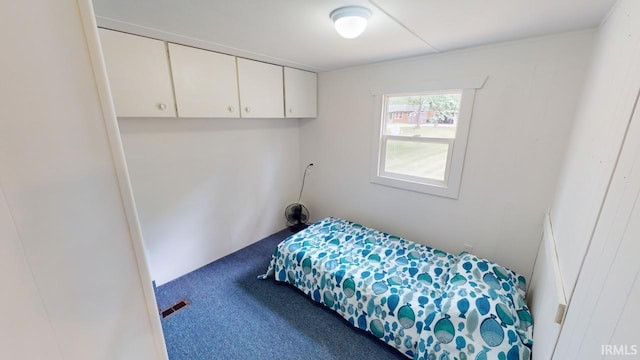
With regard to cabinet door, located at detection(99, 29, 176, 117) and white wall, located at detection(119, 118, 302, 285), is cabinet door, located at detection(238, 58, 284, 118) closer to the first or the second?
white wall, located at detection(119, 118, 302, 285)

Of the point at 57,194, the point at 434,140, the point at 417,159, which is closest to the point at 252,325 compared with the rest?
the point at 57,194

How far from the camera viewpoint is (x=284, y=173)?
3496 mm

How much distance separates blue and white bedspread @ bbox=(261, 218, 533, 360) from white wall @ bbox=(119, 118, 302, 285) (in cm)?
89

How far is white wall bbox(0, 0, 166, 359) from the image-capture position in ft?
1.32

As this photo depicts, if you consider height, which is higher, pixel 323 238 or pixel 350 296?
pixel 323 238

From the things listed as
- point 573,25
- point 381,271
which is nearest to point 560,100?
point 573,25

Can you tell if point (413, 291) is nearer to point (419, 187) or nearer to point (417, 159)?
point (419, 187)

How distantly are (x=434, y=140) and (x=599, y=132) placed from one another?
1.37 meters

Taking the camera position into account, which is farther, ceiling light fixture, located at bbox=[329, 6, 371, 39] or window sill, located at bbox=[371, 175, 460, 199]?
window sill, located at bbox=[371, 175, 460, 199]

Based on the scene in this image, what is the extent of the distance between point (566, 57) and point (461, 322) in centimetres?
195

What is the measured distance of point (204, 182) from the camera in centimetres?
264

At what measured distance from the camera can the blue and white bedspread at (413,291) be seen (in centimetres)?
149

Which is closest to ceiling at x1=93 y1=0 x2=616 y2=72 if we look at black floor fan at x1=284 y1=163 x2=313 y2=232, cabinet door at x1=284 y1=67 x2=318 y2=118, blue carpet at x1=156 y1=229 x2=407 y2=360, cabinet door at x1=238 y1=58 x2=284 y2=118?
cabinet door at x1=238 y1=58 x2=284 y2=118

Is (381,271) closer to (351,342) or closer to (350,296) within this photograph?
(350,296)
